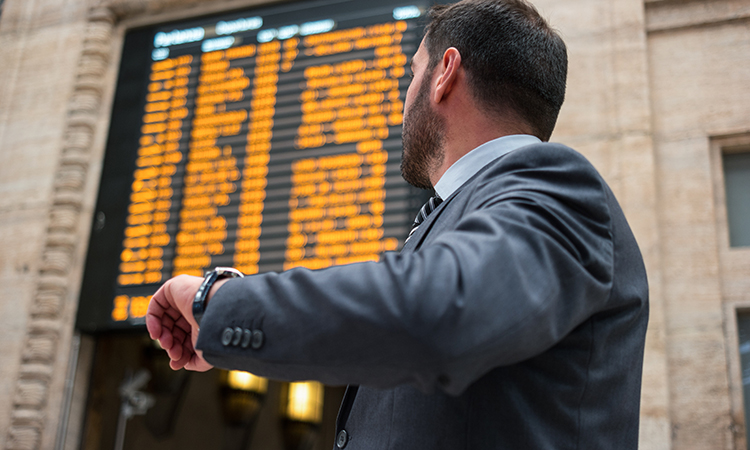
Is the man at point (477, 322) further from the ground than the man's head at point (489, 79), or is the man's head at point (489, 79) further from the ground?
the man's head at point (489, 79)

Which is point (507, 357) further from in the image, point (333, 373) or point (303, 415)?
point (303, 415)

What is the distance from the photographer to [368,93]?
12.4ft

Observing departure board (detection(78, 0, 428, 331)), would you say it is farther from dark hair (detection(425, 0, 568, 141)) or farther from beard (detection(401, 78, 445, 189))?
A: dark hair (detection(425, 0, 568, 141))

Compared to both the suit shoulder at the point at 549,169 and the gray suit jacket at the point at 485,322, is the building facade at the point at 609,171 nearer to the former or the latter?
the gray suit jacket at the point at 485,322

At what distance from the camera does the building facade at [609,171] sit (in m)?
2.97

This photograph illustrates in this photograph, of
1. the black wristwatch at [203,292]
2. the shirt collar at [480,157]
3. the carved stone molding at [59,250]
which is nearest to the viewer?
the black wristwatch at [203,292]

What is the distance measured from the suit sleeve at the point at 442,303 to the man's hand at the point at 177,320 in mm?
82

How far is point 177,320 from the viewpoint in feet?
3.60

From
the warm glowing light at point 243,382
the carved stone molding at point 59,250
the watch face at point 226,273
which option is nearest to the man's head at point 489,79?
the watch face at point 226,273

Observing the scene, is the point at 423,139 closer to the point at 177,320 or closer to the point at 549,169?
the point at 549,169

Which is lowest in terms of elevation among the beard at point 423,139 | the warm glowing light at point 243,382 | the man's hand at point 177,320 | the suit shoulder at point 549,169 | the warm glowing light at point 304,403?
the warm glowing light at point 304,403

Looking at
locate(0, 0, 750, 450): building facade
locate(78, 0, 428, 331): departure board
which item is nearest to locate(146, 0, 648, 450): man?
locate(0, 0, 750, 450): building facade

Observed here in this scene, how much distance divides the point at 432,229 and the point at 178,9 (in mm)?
4128

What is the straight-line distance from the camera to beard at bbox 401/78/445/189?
1.38m
